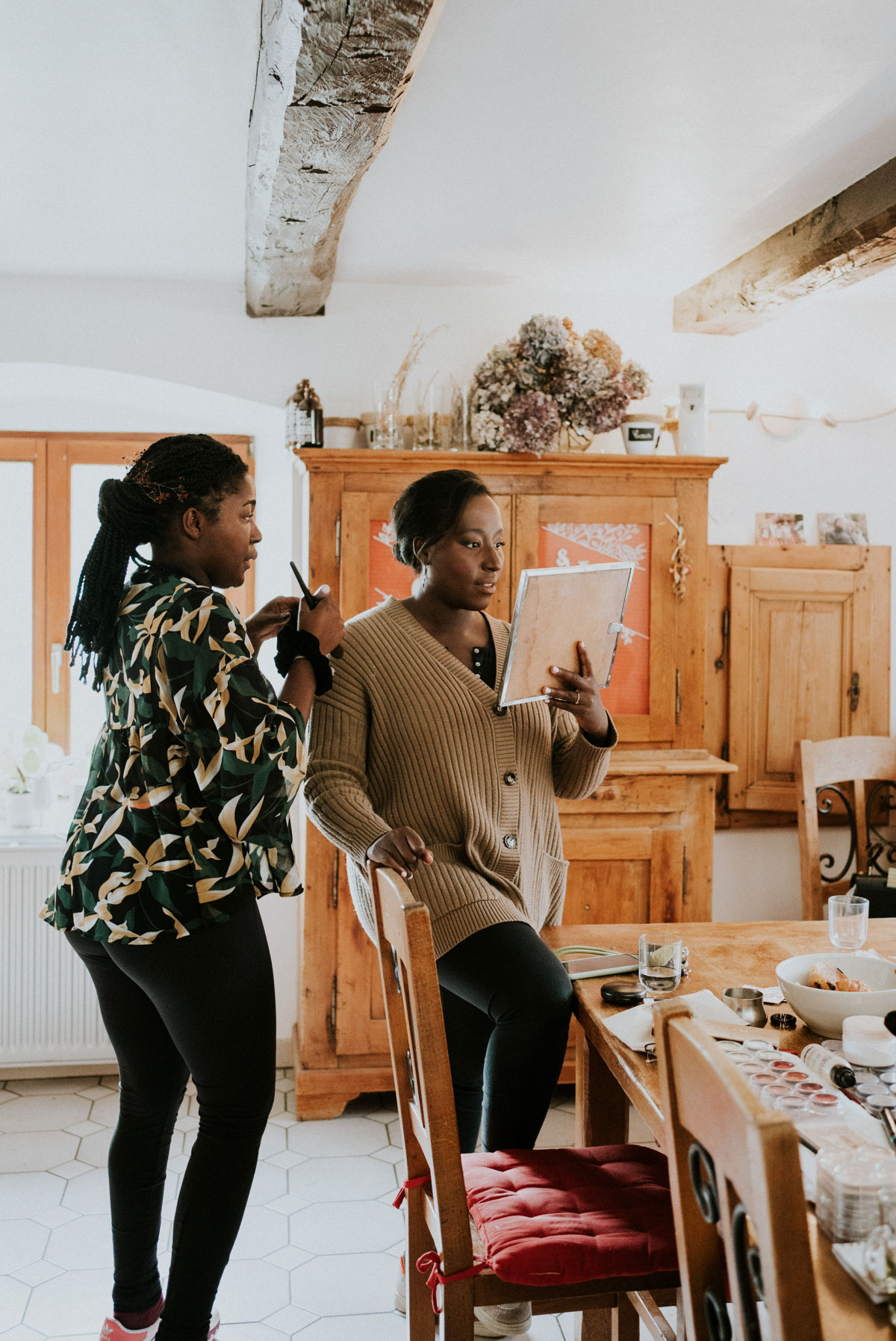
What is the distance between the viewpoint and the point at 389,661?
79.7 inches

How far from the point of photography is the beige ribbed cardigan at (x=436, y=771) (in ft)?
6.20

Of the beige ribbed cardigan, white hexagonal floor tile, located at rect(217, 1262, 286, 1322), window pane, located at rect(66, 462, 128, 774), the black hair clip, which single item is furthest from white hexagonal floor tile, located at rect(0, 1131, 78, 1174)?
the black hair clip

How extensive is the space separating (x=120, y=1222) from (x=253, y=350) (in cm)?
242

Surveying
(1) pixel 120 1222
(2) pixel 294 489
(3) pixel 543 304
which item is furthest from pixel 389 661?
(3) pixel 543 304

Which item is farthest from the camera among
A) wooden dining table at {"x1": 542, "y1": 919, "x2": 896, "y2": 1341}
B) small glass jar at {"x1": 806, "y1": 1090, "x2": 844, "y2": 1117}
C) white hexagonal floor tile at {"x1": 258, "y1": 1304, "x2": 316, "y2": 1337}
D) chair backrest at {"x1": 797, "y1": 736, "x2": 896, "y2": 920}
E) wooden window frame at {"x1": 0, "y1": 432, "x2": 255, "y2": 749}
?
wooden window frame at {"x1": 0, "y1": 432, "x2": 255, "y2": 749}

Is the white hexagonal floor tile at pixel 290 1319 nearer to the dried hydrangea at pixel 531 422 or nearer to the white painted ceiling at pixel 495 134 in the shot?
the dried hydrangea at pixel 531 422

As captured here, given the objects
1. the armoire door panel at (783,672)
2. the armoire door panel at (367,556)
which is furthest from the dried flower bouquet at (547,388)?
the armoire door panel at (783,672)

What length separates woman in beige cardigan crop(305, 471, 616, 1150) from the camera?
175 cm

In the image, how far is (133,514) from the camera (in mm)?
1720

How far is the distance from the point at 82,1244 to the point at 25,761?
150 cm

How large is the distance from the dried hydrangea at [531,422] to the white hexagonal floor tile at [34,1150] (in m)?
2.28

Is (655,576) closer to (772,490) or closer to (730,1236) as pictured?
(772,490)

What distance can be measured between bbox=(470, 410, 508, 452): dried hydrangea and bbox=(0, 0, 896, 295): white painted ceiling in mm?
464

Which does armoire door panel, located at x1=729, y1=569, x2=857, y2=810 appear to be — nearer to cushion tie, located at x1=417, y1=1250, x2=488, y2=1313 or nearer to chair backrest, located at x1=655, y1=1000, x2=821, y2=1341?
cushion tie, located at x1=417, y1=1250, x2=488, y2=1313
